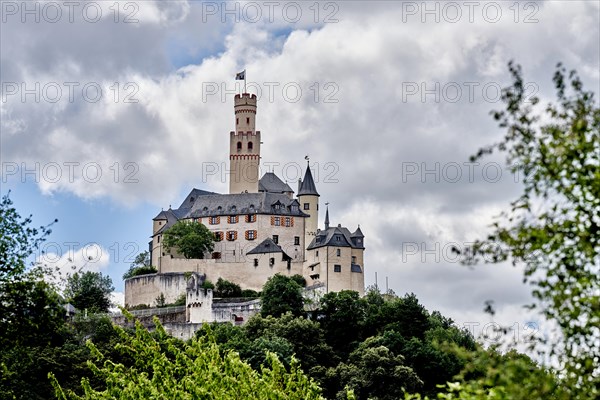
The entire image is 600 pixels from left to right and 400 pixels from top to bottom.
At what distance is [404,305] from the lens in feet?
309

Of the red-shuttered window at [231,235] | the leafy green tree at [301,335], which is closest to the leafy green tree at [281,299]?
the leafy green tree at [301,335]

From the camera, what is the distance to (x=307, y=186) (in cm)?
11906

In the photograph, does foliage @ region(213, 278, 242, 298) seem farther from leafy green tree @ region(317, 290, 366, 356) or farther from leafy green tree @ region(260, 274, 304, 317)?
leafy green tree @ region(317, 290, 366, 356)

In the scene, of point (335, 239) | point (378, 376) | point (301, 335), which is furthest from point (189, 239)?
point (378, 376)

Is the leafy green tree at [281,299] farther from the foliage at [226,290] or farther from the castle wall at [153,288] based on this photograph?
the castle wall at [153,288]

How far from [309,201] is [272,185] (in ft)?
27.7

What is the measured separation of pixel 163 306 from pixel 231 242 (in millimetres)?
11087

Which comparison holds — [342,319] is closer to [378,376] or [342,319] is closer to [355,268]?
[378,376]

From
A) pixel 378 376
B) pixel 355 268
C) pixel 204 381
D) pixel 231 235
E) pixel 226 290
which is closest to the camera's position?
pixel 204 381

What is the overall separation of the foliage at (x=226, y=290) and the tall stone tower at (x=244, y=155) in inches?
709

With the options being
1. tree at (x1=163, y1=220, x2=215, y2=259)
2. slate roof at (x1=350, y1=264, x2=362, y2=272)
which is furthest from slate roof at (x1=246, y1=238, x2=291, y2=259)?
slate roof at (x1=350, y1=264, x2=362, y2=272)

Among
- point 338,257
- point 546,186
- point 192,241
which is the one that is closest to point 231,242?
point 192,241

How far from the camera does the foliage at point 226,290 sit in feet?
352

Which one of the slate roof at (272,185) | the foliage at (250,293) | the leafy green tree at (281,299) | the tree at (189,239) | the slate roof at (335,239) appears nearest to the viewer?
the leafy green tree at (281,299)
